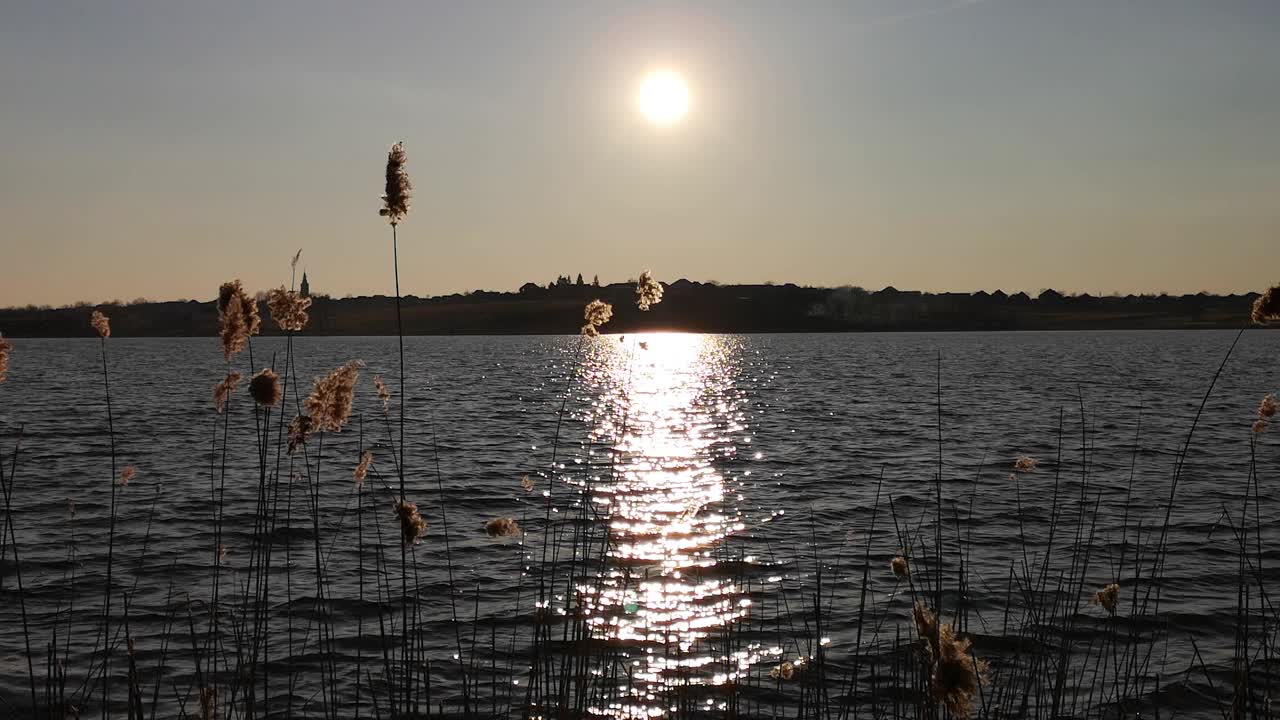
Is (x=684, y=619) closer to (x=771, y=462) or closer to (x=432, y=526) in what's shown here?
(x=432, y=526)

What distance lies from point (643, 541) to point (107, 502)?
11.2m

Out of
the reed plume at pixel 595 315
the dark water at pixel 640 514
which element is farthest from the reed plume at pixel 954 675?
the reed plume at pixel 595 315

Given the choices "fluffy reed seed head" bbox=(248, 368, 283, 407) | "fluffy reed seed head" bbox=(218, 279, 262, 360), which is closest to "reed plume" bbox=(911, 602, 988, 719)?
"fluffy reed seed head" bbox=(248, 368, 283, 407)

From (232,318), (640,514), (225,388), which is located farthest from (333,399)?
A: (640,514)

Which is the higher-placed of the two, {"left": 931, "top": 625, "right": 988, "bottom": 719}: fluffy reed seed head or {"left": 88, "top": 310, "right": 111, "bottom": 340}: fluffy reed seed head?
{"left": 88, "top": 310, "right": 111, "bottom": 340}: fluffy reed seed head

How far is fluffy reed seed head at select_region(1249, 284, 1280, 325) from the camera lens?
211 inches

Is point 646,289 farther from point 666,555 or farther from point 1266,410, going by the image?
point 1266,410

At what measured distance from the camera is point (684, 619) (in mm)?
11680

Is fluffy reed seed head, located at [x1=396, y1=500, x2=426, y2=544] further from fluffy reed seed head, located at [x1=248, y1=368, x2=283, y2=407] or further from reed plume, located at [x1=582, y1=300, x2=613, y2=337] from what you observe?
reed plume, located at [x1=582, y1=300, x2=613, y2=337]

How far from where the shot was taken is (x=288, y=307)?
205 inches

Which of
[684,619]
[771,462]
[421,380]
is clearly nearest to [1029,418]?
[771,462]

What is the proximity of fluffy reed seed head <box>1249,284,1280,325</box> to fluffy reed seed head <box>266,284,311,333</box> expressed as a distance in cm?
512

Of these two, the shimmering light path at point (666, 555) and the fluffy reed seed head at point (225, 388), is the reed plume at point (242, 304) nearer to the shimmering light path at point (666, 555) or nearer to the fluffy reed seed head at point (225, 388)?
the fluffy reed seed head at point (225, 388)

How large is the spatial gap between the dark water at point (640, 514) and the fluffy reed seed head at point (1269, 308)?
70.0 inches
